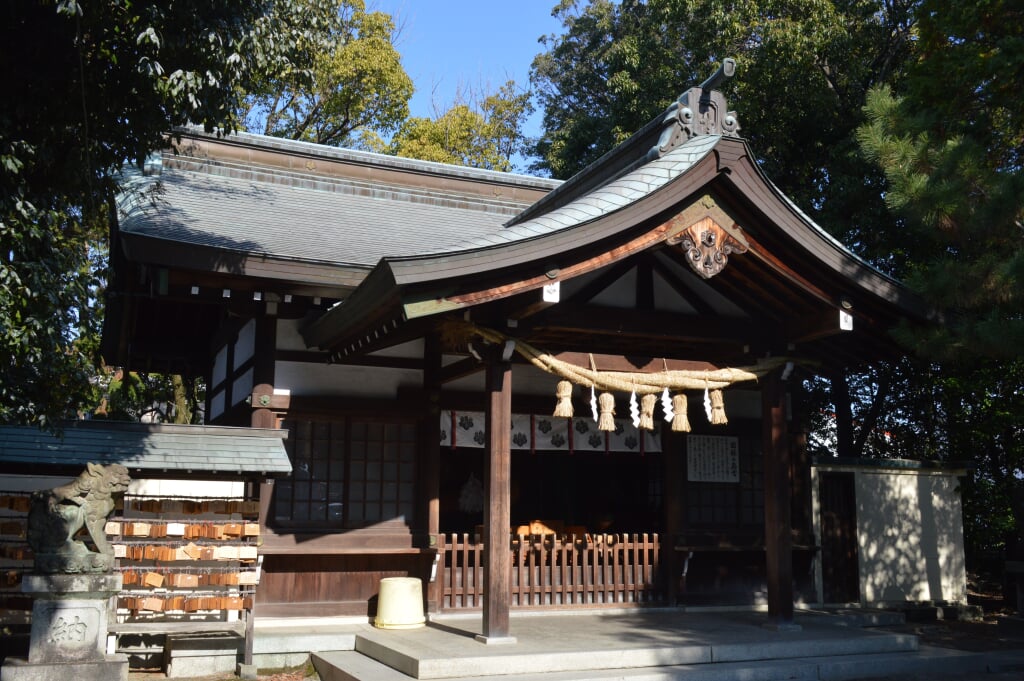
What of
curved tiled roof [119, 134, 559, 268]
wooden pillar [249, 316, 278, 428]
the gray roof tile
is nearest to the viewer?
the gray roof tile

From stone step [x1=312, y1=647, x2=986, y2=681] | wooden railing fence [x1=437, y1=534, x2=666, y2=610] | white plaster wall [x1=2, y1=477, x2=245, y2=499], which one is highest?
white plaster wall [x1=2, y1=477, x2=245, y2=499]

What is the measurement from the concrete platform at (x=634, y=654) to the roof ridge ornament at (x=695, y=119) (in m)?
5.16

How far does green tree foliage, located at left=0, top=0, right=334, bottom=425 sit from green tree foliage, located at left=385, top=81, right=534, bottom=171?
18.5m

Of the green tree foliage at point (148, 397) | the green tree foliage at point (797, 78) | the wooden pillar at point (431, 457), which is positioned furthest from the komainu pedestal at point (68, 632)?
the green tree foliage at point (148, 397)

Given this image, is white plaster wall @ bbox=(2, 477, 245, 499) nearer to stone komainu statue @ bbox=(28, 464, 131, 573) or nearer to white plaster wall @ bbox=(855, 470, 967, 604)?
stone komainu statue @ bbox=(28, 464, 131, 573)

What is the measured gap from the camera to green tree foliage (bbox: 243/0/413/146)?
2712 cm

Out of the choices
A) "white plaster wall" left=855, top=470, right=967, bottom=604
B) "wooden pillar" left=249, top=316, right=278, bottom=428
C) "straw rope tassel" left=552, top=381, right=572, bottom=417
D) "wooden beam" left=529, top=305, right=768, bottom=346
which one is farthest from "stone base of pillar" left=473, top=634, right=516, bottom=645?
"white plaster wall" left=855, top=470, right=967, bottom=604

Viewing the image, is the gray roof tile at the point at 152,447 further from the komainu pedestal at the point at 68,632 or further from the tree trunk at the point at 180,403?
the tree trunk at the point at 180,403

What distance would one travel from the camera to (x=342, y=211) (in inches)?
577

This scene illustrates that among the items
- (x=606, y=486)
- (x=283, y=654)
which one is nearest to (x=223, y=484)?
(x=283, y=654)

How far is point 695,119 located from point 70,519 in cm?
748

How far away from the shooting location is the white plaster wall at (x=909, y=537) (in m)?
13.4

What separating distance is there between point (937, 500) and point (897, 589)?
1.53m

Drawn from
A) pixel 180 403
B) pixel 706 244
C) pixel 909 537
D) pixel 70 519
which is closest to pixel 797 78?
pixel 909 537
